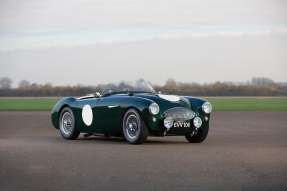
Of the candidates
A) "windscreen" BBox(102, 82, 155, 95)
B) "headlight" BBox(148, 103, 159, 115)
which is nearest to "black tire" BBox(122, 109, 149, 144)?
"headlight" BBox(148, 103, 159, 115)

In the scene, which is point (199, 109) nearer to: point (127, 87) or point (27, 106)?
point (127, 87)

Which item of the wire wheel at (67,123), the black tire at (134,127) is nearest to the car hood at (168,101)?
the black tire at (134,127)

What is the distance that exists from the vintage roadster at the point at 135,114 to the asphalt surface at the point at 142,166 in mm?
337

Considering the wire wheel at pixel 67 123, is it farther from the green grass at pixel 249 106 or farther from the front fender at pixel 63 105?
the green grass at pixel 249 106

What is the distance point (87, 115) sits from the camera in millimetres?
10891

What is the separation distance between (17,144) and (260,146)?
544cm

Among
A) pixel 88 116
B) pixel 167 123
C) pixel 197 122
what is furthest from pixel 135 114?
pixel 88 116

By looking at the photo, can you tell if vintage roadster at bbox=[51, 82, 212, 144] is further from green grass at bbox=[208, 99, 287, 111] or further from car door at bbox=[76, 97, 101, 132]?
green grass at bbox=[208, 99, 287, 111]

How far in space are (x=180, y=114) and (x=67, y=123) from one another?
332 cm

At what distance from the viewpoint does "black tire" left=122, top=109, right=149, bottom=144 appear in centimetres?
947

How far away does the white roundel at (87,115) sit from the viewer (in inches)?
426

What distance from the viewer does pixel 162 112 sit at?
9.56m

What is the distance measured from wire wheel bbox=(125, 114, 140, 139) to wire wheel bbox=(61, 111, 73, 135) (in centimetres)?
216

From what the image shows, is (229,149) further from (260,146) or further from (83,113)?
(83,113)
